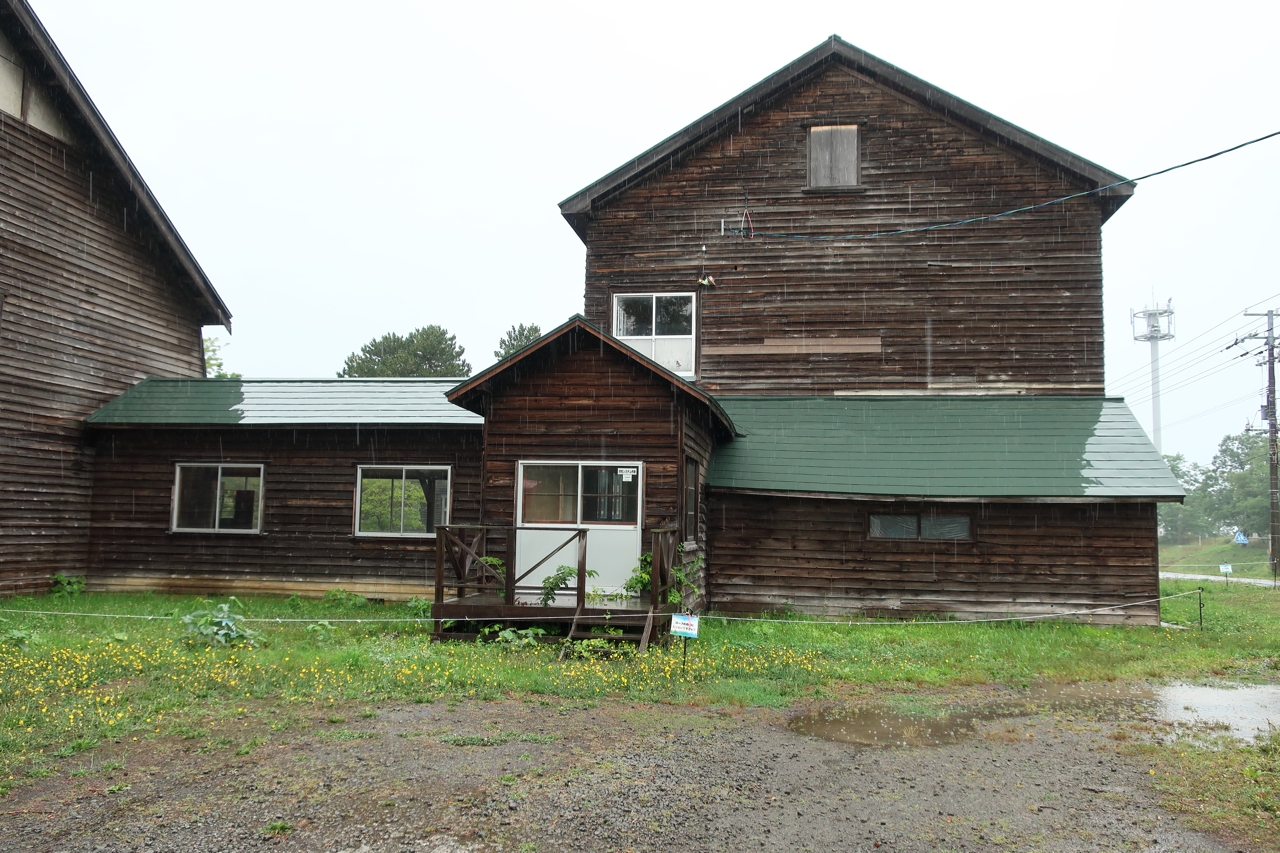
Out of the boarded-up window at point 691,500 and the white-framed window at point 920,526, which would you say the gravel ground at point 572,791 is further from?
the white-framed window at point 920,526

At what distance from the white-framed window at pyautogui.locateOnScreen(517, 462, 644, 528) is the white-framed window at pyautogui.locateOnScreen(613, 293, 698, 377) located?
5342 mm

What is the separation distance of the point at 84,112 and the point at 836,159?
13789 mm

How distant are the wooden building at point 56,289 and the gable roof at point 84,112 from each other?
2 centimetres

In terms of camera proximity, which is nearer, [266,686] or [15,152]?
[266,686]

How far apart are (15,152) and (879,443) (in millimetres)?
15345

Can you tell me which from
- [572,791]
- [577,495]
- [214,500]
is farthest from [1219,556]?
[572,791]

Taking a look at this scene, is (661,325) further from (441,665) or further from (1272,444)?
(1272,444)

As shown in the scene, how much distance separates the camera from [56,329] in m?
16.0

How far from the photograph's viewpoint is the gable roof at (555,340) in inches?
456

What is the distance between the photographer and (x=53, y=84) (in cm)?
1602

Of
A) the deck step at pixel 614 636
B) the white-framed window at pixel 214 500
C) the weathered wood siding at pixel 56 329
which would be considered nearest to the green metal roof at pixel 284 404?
the weathered wood siding at pixel 56 329

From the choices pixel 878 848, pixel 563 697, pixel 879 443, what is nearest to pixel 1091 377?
pixel 879 443

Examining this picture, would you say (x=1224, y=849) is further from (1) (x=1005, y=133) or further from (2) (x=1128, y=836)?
(1) (x=1005, y=133)

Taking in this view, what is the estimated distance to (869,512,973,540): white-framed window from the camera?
14820 mm
